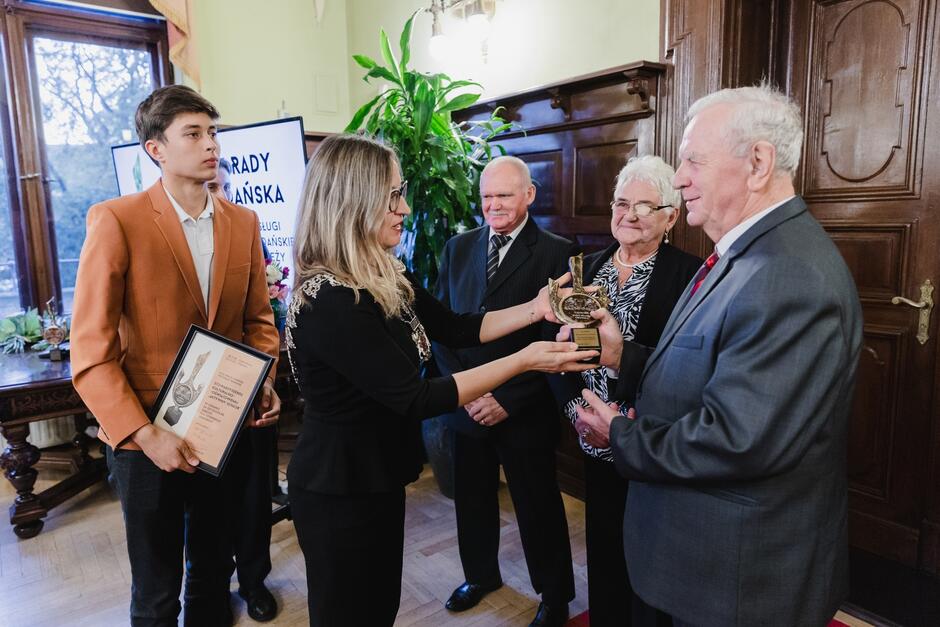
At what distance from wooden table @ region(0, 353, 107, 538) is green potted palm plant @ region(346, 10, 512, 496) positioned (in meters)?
1.69

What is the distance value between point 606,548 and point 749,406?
106cm

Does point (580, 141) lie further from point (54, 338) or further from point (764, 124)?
point (54, 338)

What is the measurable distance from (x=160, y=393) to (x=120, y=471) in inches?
9.7

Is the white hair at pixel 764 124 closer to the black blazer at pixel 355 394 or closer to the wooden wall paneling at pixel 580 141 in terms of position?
the black blazer at pixel 355 394

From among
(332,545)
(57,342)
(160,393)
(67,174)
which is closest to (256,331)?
(160,393)

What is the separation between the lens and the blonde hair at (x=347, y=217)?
54.9 inches

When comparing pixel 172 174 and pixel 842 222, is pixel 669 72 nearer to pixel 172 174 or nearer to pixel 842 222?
pixel 842 222

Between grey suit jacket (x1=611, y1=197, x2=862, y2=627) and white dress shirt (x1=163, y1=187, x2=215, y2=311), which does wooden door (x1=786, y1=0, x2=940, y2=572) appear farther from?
white dress shirt (x1=163, y1=187, x2=215, y2=311)

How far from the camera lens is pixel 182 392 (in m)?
1.60

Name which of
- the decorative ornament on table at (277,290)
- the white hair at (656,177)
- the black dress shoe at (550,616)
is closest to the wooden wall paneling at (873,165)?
the white hair at (656,177)

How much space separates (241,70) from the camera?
4418mm

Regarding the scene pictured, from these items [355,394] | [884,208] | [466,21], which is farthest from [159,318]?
[466,21]

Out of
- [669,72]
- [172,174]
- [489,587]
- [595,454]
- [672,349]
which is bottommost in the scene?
[489,587]

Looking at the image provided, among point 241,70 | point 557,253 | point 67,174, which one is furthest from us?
point 241,70
